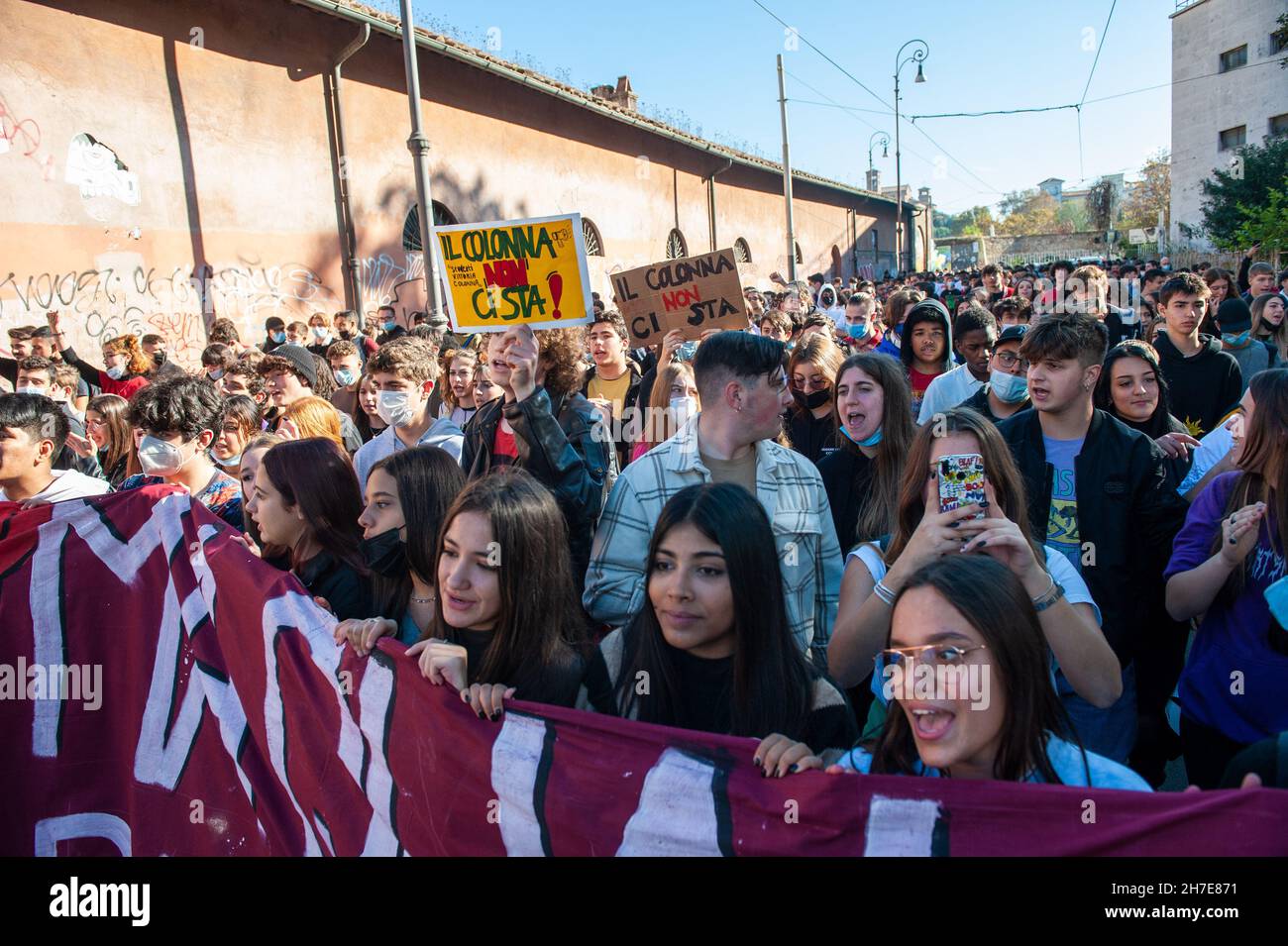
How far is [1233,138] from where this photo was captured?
3847 centimetres

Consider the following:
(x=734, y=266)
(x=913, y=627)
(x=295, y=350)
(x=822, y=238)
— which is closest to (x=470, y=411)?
(x=734, y=266)

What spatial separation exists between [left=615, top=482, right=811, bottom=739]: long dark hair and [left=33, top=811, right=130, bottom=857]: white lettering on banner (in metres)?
2.10

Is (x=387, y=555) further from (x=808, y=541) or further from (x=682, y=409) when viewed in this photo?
(x=682, y=409)

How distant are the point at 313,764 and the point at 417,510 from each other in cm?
82

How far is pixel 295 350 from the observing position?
745 centimetres

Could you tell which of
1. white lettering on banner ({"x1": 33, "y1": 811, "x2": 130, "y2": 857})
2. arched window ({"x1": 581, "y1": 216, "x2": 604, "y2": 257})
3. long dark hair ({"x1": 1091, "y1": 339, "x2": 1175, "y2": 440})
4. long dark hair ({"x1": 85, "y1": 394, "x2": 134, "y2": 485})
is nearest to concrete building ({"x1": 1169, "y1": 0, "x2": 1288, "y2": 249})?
arched window ({"x1": 581, "y1": 216, "x2": 604, "y2": 257})

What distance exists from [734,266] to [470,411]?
198cm

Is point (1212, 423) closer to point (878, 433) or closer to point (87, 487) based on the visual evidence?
point (878, 433)

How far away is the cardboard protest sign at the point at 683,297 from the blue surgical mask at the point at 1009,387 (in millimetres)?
2064

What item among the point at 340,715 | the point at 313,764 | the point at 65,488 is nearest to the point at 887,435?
the point at 340,715

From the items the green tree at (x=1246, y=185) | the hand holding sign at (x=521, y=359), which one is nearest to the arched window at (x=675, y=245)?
the green tree at (x=1246, y=185)

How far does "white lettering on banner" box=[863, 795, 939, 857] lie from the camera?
1.68m

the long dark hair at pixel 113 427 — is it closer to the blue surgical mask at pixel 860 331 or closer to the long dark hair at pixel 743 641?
the long dark hair at pixel 743 641

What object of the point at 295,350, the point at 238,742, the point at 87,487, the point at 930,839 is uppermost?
the point at 295,350
